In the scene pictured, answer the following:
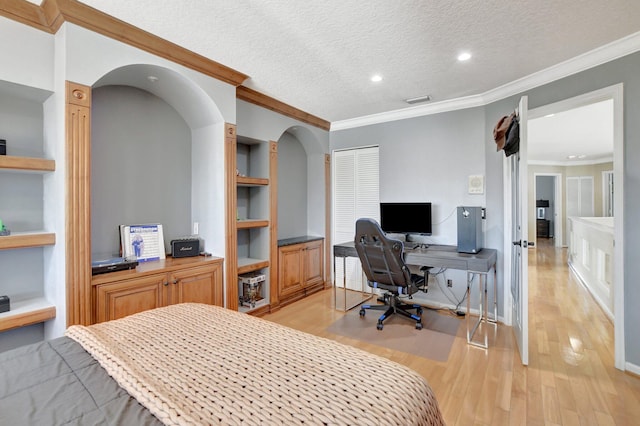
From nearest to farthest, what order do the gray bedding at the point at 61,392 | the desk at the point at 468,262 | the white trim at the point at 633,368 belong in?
the gray bedding at the point at 61,392
the white trim at the point at 633,368
the desk at the point at 468,262

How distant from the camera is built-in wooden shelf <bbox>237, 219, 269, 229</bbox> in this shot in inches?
131

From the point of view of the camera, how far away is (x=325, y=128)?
15.1 feet

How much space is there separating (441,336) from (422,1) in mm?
2832

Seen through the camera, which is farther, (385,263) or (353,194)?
(353,194)

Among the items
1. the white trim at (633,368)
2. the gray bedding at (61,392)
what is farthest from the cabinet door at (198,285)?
the white trim at (633,368)

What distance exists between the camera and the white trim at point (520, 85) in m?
2.32

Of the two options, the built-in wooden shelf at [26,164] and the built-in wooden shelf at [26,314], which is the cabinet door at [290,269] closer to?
the built-in wooden shelf at [26,314]

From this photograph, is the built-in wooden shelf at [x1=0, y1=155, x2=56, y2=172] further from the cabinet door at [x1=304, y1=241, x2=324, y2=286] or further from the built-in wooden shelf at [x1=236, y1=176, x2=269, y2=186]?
the cabinet door at [x1=304, y1=241, x2=324, y2=286]

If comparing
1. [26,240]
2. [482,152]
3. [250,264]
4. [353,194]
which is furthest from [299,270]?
[26,240]

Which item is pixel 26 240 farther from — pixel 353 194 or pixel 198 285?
pixel 353 194

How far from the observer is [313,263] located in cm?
445

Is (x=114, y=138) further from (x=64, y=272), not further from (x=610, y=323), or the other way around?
(x=610, y=323)

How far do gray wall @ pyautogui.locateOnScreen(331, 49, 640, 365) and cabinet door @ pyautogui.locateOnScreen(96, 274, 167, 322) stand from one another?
2942 millimetres

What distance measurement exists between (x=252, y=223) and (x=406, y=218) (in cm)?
190
